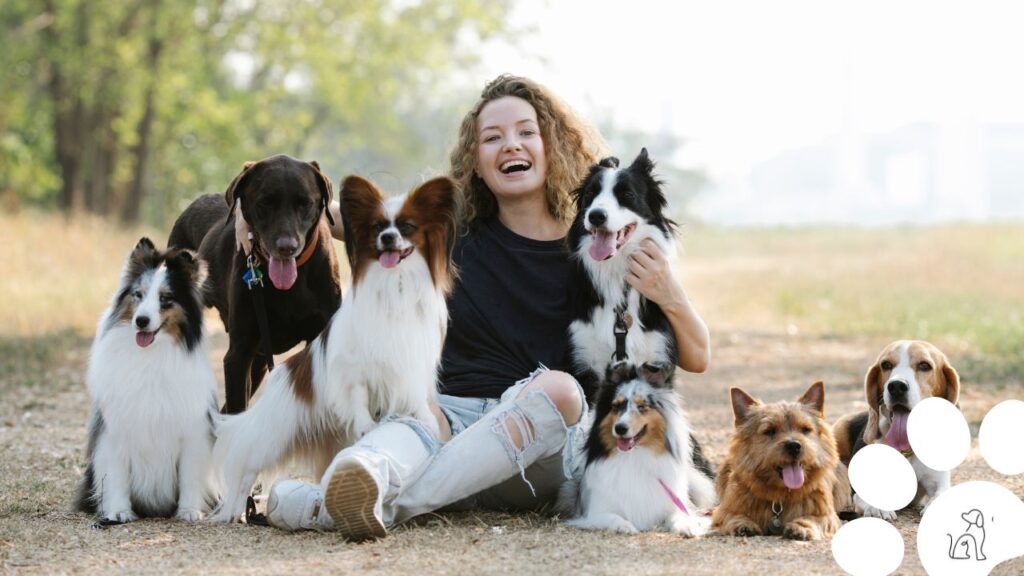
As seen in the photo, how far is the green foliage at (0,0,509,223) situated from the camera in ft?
65.7

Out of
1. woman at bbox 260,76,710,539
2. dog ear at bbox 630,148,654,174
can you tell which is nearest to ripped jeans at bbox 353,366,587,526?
woman at bbox 260,76,710,539

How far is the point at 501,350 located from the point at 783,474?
1421 mm

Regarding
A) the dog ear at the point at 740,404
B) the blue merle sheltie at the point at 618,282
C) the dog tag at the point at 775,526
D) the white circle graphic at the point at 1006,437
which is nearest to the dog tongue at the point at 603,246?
the blue merle sheltie at the point at 618,282

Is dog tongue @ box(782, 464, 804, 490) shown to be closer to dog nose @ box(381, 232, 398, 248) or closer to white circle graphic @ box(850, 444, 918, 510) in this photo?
white circle graphic @ box(850, 444, 918, 510)

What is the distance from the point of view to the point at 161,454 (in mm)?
4715

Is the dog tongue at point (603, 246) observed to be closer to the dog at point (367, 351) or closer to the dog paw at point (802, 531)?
the dog at point (367, 351)

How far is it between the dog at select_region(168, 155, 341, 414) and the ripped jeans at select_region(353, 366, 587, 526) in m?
1.07

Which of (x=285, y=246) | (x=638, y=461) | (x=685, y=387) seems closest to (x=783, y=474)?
(x=638, y=461)

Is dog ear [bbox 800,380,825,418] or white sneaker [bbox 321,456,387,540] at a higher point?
dog ear [bbox 800,380,825,418]

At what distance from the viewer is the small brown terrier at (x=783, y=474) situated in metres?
4.30

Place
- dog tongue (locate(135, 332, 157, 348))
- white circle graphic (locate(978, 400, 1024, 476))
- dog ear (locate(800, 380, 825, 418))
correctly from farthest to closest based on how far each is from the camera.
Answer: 1. dog tongue (locate(135, 332, 157, 348))
2. dog ear (locate(800, 380, 825, 418))
3. white circle graphic (locate(978, 400, 1024, 476))

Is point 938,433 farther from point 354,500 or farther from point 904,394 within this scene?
point 354,500

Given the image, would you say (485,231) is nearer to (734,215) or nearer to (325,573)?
(325,573)

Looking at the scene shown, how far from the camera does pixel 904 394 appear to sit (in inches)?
185
